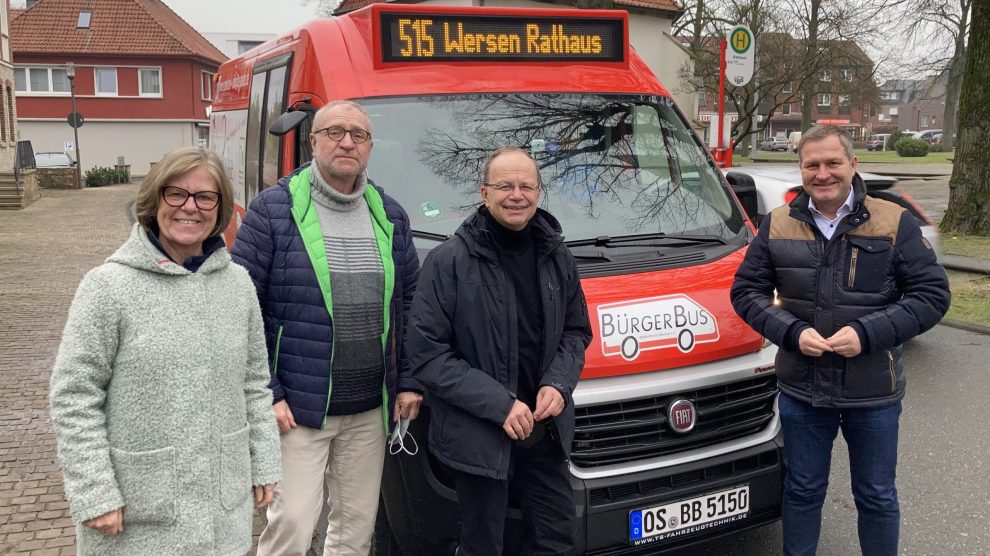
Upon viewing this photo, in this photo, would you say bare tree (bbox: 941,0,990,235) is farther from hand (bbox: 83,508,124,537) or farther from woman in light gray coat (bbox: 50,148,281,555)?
hand (bbox: 83,508,124,537)

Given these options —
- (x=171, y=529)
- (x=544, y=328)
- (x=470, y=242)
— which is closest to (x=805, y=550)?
(x=544, y=328)

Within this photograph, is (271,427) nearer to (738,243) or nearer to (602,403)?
(602,403)

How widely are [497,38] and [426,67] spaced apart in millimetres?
404

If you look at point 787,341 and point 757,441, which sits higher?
point 787,341

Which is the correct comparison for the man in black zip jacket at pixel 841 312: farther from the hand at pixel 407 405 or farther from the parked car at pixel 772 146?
the parked car at pixel 772 146

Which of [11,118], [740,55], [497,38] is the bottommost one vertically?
[497,38]

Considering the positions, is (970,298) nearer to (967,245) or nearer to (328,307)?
(967,245)

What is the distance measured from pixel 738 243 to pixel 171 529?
273 cm

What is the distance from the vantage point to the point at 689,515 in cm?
328

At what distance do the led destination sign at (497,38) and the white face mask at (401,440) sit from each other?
1934 millimetres

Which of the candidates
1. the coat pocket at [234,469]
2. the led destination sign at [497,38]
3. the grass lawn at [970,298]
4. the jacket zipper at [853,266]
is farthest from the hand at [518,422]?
the grass lawn at [970,298]

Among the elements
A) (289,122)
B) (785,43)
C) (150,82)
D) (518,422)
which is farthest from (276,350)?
(150,82)

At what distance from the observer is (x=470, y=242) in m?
2.87

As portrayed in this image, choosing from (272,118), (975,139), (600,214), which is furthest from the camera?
(975,139)
